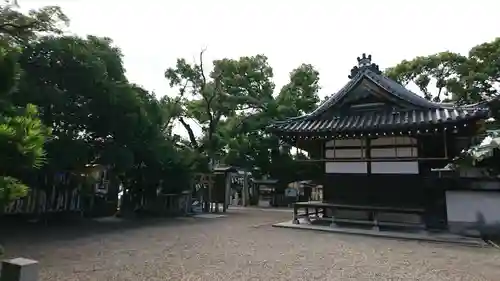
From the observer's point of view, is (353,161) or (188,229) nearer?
(188,229)

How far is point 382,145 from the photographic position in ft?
39.3

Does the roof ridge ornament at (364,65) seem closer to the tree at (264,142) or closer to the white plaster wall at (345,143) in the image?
the white plaster wall at (345,143)

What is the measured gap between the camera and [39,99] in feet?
32.8

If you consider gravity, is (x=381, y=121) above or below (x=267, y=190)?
above

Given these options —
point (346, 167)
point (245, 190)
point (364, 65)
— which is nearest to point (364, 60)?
point (364, 65)

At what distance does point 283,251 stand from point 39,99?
8006mm

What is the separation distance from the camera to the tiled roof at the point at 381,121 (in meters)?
10.2

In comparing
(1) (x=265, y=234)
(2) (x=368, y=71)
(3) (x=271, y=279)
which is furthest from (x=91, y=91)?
(2) (x=368, y=71)

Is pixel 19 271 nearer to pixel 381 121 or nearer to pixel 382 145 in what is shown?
pixel 381 121

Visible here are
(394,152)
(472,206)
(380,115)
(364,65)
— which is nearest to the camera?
(472,206)

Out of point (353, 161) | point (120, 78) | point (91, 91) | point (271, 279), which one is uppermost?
point (120, 78)

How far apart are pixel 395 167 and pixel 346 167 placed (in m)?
1.61

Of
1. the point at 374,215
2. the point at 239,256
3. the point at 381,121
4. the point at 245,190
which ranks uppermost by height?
the point at 381,121

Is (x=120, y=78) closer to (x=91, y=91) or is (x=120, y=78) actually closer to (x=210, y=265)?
(x=91, y=91)
